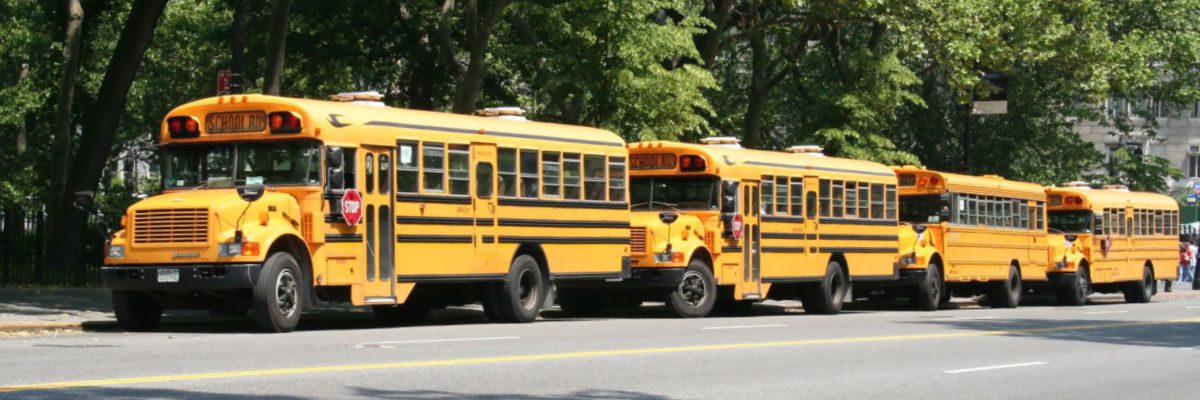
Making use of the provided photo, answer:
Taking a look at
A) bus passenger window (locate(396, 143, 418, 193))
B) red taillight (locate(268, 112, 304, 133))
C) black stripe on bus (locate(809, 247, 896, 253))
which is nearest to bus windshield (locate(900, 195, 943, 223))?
black stripe on bus (locate(809, 247, 896, 253))

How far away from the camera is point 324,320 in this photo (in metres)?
23.3

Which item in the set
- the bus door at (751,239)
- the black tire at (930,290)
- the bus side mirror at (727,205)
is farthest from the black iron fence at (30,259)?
the black tire at (930,290)

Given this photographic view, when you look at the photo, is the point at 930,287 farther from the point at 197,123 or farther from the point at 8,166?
the point at 8,166

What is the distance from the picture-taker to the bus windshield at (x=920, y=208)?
33.0m

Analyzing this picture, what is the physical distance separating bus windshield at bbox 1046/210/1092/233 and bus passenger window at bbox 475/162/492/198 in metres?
21.4

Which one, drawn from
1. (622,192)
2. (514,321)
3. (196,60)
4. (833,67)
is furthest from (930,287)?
(196,60)

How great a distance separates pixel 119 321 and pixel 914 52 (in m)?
19.6

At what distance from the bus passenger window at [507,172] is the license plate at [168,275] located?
199 inches

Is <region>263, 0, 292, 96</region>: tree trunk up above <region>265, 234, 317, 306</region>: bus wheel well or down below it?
above

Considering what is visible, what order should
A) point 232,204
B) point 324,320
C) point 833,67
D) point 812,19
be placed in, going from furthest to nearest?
1. point 833,67
2. point 812,19
3. point 324,320
4. point 232,204

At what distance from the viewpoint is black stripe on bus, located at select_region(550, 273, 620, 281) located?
23328 mm

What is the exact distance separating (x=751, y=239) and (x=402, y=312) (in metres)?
6.31

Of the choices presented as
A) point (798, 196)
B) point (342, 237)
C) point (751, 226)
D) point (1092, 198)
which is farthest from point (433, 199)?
point (1092, 198)

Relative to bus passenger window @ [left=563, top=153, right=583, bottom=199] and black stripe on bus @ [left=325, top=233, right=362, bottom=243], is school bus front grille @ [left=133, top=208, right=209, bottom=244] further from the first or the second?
bus passenger window @ [left=563, top=153, right=583, bottom=199]
